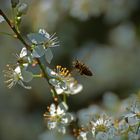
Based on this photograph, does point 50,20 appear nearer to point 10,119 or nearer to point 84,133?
point 10,119

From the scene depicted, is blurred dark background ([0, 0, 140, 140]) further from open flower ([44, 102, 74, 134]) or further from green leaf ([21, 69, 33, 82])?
green leaf ([21, 69, 33, 82])

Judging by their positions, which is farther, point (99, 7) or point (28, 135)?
point (28, 135)

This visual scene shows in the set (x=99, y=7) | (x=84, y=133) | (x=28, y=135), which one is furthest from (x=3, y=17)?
(x=28, y=135)

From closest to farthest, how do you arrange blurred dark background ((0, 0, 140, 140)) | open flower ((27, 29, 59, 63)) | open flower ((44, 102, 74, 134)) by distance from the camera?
open flower ((27, 29, 59, 63)), open flower ((44, 102, 74, 134)), blurred dark background ((0, 0, 140, 140))

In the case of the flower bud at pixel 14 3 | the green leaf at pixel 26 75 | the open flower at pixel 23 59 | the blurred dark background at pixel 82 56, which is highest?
the blurred dark background at pixel 82 56

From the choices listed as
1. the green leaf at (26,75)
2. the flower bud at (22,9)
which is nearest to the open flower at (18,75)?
the green leaf at (26,75)

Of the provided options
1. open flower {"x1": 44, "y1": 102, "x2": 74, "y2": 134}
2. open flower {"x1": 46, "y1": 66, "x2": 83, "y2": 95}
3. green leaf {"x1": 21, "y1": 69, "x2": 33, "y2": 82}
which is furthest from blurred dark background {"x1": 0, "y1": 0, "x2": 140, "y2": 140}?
green leaf {"x1": 21, "y1": 69, "x2": 33, "y2": 82}

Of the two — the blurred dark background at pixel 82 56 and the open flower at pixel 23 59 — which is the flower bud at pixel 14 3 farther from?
the blurred dark background at pixel 82 56
